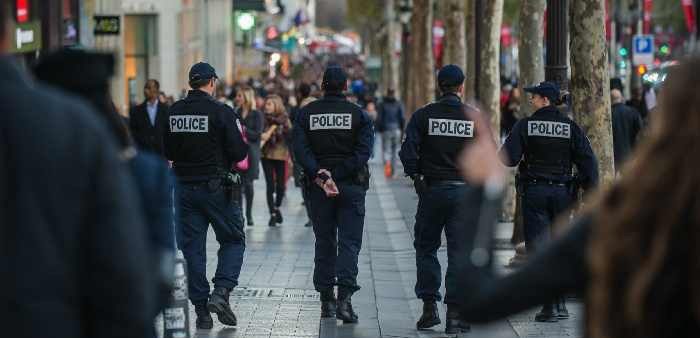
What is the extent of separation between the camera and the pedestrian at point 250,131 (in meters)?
21.3

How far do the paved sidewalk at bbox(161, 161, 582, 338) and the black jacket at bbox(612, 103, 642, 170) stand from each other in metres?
1.66

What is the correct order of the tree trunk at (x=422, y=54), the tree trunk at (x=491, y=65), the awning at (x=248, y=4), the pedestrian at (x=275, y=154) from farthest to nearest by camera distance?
the awning at (x=248, y=4)
the tree trunk at (x=422, y=54)
the tree trunk at (x=491, y=65)
the pedestrian at (x=275, y=154)

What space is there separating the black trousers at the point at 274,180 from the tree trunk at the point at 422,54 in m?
19.2

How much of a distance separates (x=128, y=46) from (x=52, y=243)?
4571cm


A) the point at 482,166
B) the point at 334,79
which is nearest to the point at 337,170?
the point at 334,79

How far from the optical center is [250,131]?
21328mm

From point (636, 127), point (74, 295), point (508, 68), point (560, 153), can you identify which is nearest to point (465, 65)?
point (636, 127)

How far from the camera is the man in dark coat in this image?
3.88m

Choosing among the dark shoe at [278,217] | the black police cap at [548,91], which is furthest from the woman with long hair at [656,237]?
the dark shoe at [278,217]

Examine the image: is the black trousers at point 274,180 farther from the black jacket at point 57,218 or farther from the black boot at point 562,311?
the black jacket at point 57,218

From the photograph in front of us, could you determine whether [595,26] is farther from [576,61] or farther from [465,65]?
[465,65]

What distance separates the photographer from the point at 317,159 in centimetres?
1245

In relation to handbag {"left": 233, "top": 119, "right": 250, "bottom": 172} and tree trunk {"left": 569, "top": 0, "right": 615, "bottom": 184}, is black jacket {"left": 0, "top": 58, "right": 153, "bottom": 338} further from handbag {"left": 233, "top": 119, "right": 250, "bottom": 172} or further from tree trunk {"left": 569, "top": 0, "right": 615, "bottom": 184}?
tree trunk {"left": 569, "top": 0, "right": 615, "bottom": 184}

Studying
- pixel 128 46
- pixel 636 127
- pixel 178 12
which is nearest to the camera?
pixel 636 127
